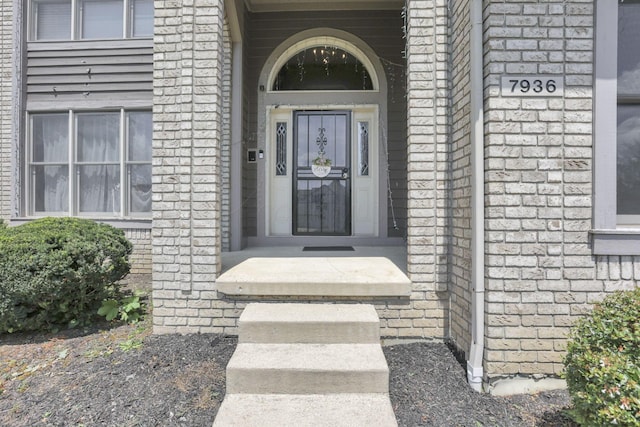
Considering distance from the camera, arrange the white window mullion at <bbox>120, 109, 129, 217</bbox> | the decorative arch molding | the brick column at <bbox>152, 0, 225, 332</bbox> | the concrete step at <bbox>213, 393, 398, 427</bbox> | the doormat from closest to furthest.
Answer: the concrete step at <bbox>213, 393, 398, 427</bbox> < the brick column at <bbox>152, 0, 225, 332</bbox> < the doormat < the decorative arch molding < the white window mullion at <bbox>120, 109, 129, 217</bbox>

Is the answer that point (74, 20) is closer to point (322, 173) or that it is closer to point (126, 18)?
point (126, 18)

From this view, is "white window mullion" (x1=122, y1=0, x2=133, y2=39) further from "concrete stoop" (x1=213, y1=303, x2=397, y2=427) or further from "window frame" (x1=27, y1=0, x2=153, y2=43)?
"concrete stoop" (x1=213, y1=303, x2=397, y2=427)

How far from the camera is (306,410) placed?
203cm

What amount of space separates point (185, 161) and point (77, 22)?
14.9ft

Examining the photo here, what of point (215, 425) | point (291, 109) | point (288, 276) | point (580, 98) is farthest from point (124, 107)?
point (580, 98)

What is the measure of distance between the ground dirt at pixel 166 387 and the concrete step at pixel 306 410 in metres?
0.19

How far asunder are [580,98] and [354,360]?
2.27m

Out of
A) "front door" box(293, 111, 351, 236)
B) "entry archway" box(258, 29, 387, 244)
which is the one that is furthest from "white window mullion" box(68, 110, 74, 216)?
"front door" box(293, 111, 351, 236)

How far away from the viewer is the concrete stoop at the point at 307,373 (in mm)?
1986

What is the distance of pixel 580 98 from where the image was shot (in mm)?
2418

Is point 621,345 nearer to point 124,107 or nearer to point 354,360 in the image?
point 354,360

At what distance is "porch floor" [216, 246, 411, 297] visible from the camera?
287 centimetres

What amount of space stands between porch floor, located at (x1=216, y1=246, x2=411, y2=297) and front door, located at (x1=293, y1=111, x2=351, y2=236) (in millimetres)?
1651

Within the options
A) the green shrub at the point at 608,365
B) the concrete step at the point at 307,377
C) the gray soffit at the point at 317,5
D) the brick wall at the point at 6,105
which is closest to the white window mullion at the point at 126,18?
the brick wall at the point at 6,105
